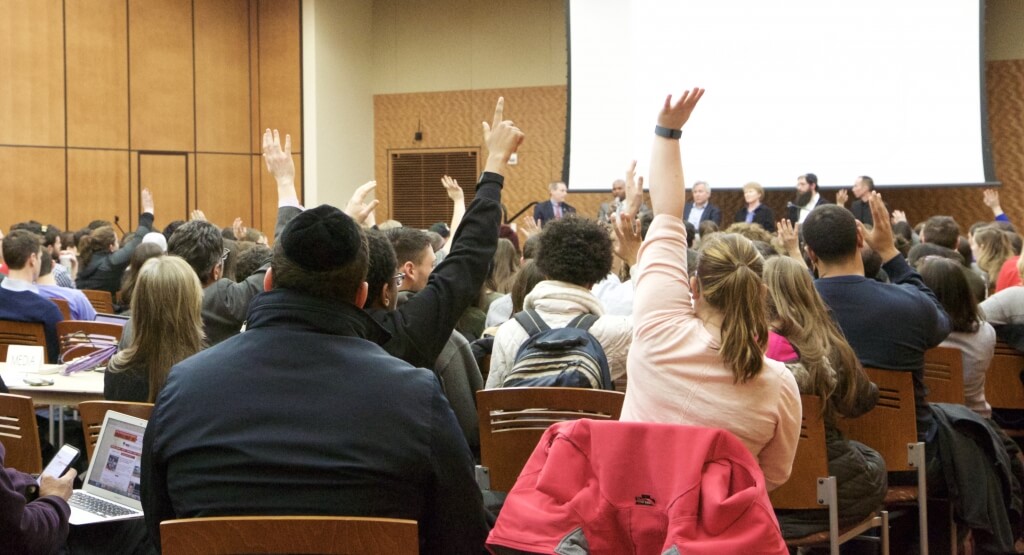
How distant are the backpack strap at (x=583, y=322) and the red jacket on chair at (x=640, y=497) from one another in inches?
48.0

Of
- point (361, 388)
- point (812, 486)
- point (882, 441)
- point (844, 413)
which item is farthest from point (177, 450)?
point (882, 441)

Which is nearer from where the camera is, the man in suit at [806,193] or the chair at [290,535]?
the chair at [290,535]

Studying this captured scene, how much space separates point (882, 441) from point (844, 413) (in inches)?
16.8

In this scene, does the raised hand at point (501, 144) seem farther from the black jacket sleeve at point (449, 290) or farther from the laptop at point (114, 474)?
the laptop at point (114, 474)

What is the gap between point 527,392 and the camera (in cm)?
302

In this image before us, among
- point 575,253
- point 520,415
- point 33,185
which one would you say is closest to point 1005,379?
point 575,253

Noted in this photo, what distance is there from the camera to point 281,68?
15.1 metres

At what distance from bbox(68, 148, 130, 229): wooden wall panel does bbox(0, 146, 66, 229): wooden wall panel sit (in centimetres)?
14

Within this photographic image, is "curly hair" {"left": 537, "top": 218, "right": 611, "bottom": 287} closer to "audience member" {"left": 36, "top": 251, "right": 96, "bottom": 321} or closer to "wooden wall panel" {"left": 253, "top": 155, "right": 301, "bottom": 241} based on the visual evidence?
"audience member" {"left": 36, "top": 251, "right": 96, "bottom": 321}

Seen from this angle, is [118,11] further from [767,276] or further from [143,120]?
[767,276]

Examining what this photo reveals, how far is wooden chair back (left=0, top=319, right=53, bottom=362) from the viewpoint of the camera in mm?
5371

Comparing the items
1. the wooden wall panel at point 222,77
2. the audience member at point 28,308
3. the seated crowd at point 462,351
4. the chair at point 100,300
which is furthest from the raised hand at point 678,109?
the wooden wall panel at point 222,77

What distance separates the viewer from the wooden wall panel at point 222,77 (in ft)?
48.7

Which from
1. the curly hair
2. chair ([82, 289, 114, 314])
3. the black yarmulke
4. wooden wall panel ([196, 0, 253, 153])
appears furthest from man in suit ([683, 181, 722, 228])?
the black yarmulke
